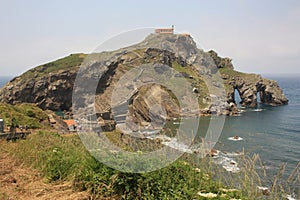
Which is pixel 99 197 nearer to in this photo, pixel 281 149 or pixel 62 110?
pixel 281 149

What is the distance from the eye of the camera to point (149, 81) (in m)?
65.1

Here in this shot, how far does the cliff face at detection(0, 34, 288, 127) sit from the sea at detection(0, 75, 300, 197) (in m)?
8.89

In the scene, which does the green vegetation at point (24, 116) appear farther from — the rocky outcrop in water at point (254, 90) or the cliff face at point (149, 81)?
the rocky outcrop in water at point (254, 90)

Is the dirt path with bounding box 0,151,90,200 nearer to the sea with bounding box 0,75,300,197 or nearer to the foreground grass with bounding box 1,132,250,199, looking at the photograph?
the foreground grass with bounding box 1,132,250,199

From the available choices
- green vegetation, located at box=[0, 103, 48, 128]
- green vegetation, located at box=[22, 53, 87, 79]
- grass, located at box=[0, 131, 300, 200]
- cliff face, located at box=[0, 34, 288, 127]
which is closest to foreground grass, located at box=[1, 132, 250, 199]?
grass, located at box=[0, 131, 300, 200]

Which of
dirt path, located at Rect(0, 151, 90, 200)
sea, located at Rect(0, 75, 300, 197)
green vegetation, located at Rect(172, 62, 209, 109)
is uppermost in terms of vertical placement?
green vegetation, located at Rect(172, 62, 209, 109)

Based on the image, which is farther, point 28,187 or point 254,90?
point 254,90

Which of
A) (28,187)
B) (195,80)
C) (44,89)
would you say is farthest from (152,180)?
(44,89)

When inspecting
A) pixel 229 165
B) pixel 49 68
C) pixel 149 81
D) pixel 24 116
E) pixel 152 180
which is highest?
pixel 49 68

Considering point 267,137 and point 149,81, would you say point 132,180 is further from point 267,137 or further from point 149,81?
point 149,81

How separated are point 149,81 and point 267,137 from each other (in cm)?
3100

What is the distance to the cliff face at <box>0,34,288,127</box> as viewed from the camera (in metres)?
67.1

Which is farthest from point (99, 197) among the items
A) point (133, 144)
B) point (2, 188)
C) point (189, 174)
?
point (133, 144)

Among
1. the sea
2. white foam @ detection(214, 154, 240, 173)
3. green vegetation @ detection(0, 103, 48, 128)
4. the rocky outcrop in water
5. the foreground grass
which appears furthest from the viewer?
the rocky outcrop in water
